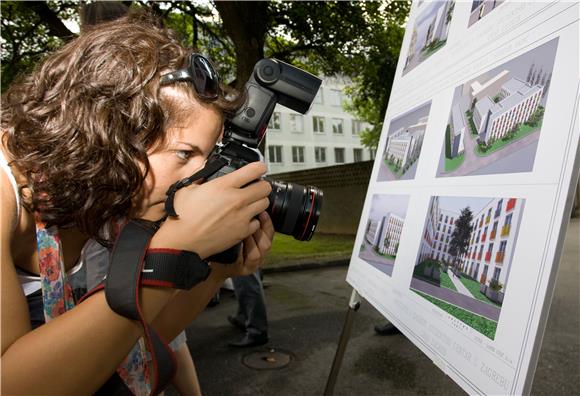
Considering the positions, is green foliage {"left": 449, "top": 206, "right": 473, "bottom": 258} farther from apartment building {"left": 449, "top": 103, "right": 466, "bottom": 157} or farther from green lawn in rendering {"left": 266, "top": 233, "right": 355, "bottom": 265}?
green lawn in rendering {"left": 266, "top": 233, "right": 355, "bottom": 265}

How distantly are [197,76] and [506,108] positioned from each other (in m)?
0.68

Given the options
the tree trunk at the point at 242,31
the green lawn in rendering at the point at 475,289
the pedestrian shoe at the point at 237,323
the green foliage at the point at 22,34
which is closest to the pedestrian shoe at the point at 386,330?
the pedestrian shoe at the point at 237,323

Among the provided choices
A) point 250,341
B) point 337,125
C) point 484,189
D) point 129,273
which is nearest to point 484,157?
point 484,189

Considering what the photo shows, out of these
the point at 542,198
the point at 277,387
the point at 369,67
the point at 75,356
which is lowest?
the point at 277,387

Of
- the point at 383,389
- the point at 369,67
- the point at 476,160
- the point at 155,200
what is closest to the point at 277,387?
the point at 383,389

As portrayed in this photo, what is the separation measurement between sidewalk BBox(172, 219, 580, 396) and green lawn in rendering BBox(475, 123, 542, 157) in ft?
6.94

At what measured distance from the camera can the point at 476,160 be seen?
3.10ft

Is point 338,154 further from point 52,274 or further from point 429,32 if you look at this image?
point 52,274

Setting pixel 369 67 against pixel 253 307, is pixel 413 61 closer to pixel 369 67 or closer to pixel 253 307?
pixel 253 307

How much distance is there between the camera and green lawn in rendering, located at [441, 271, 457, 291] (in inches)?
37.7

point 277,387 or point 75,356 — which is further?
point 277,387

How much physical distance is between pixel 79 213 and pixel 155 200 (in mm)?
167

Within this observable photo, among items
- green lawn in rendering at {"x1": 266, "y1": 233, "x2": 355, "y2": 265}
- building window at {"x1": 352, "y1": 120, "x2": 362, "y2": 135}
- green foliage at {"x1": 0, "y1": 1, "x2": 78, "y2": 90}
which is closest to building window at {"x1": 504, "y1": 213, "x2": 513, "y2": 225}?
green lawn in rendering at {"x1": 266, "y1": 233, "x2": 355, "y2": 265}

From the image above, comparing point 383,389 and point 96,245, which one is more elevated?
point 96,245
